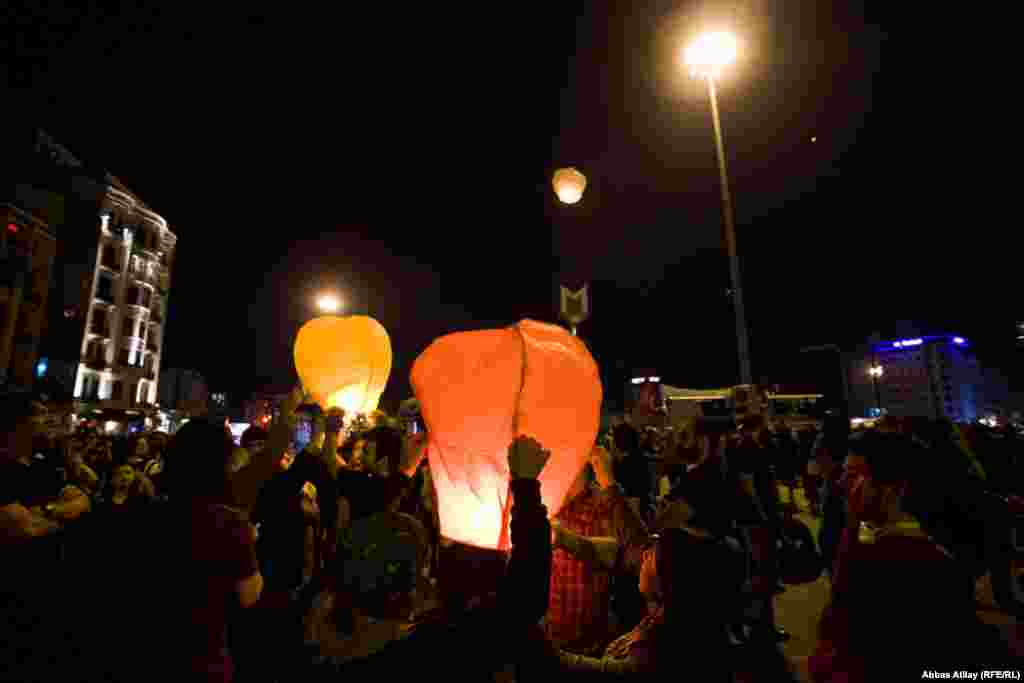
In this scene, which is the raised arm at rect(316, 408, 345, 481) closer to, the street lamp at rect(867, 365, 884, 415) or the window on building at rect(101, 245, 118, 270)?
the street lamp at rect(867, 365, 884, 415)

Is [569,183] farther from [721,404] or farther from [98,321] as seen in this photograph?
[98,321]

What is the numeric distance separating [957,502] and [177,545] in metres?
4.26

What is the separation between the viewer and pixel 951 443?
449 centimetres

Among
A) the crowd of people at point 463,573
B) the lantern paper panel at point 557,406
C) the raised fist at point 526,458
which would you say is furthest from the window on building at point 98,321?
the raised fist at point 526,458

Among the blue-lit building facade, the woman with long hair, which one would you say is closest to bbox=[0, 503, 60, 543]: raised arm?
the woman with long hair

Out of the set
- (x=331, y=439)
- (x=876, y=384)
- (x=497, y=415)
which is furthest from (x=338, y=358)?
(x=876, y=384)

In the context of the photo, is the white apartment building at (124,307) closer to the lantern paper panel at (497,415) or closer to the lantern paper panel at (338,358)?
the lantern paper panel at (338,358)

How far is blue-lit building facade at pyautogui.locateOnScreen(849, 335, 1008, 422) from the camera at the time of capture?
98000 millimetres

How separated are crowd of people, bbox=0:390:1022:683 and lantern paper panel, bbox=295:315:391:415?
39 cm

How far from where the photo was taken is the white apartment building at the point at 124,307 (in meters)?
41.1

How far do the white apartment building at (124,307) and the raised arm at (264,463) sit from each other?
155 feet

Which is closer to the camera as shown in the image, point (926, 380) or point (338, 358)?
point (338, 358)

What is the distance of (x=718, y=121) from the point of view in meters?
11.1

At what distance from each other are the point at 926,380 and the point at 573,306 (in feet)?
399
